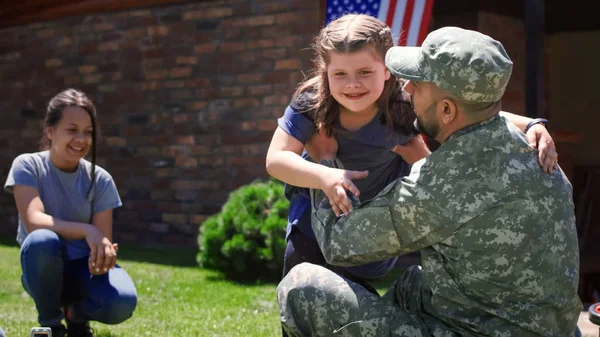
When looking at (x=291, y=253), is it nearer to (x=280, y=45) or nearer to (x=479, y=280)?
(x=479, y=280)

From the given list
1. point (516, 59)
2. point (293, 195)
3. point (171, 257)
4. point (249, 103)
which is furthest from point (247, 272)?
point (516, 59)

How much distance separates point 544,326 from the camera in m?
2.30

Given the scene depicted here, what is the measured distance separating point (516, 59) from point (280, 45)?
2535mm

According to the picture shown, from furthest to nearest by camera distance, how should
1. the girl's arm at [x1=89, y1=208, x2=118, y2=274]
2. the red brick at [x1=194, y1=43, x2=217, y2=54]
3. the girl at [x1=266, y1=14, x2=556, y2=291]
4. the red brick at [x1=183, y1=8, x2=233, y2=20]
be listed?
the red brick at [x1=194, y1=43, x2=217, y2=54] → the red brick at [x1=183, y1=8, x2=233, y2=20] → the girl's arm at [x1=89, y1=208, x2=118, y2=274] → the girl at [x1=266, y1=14, x2=556, y2=291]

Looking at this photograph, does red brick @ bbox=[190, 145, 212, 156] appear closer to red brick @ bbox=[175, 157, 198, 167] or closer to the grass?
red brick @ bbox=[175, 157, 198, 167]

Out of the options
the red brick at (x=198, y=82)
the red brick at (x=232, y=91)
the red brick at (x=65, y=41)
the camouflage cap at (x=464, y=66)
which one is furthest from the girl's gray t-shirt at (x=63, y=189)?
the red brick at (x=65, y=41)

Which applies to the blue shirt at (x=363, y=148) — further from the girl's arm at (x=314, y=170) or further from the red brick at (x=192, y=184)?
the red brick at (x=192, y=184)

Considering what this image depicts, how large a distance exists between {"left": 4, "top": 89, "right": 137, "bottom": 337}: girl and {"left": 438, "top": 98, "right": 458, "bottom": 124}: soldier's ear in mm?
2014

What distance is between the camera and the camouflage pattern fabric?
2258 mm

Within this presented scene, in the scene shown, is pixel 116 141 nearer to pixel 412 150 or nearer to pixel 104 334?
pixel 104 334

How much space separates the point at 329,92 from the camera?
3.00 meters

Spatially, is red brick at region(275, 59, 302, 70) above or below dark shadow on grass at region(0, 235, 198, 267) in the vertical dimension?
above

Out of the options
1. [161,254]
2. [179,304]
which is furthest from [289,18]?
[179,304]

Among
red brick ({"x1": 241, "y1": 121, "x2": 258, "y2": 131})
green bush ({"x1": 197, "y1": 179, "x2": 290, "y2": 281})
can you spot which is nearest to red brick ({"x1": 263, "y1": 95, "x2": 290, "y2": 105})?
red brick ({"x1": 241, "y1": 121, "x2": 258, "y2": 131})
